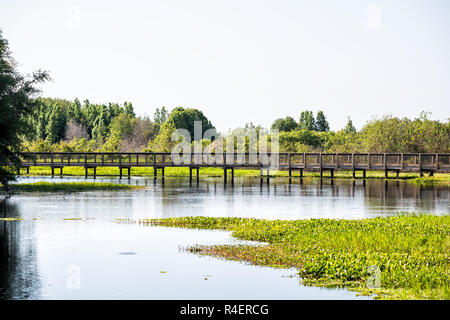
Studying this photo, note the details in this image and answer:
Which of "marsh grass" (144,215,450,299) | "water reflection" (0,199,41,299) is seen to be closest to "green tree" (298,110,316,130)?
"marsh grass" (144,215,450,299)

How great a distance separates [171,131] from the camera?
122m

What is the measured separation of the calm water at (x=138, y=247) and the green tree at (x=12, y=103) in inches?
138

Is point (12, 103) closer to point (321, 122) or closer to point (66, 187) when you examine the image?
point (66, 187)

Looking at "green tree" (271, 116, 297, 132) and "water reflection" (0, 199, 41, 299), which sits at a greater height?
"green tree" (271, 116, 297, 132)

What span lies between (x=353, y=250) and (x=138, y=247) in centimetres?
762

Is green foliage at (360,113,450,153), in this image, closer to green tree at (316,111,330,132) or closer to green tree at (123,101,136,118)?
green tree at (316,111,330,132)

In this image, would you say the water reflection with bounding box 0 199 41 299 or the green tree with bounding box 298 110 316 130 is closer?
the water reflection with bounding box 0 199 41 299

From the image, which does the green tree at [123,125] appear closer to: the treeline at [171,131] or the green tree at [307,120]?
the treeline at [171,131]

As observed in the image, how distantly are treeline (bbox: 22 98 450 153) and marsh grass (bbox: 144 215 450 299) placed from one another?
40.9m

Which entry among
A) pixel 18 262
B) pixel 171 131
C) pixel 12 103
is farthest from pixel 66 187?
pixel 171 131

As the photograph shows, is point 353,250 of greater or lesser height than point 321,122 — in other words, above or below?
below

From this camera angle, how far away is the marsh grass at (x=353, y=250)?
15766 millimetres

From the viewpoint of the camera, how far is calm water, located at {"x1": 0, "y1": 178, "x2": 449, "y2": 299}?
52.1 feet
